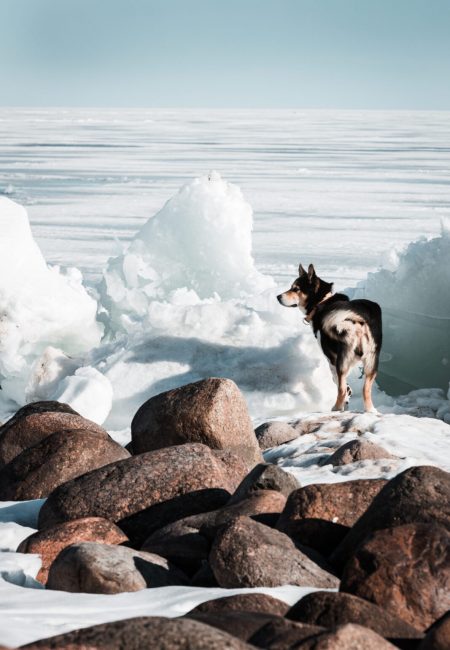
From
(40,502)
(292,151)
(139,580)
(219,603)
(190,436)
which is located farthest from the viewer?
(292,151)

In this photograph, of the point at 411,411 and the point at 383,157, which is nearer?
the point at 411,411

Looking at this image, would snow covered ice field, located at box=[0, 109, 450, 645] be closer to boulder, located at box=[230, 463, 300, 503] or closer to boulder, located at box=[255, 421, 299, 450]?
boulder, located at box=[255, 421, 299, 450]

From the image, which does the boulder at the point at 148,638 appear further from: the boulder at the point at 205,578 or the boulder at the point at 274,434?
the boulder at the point at 274,434

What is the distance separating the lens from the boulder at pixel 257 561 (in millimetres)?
3561

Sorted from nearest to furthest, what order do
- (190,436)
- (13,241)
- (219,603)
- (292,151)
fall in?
(219,603) < (190,436) < (13,241) < (292,151)

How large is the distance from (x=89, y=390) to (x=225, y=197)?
3.81 metres

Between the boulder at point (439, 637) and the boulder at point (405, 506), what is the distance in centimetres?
96

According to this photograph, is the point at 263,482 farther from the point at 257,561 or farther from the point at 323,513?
the point at 257,561

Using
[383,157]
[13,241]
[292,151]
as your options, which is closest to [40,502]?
[13,241]

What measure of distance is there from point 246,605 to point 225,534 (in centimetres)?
55

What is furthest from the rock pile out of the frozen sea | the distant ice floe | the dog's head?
the frozen sea

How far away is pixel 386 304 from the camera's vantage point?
11.0 metres

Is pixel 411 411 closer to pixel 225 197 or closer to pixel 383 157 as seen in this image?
pixel 225 197

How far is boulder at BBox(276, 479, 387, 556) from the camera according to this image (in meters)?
4.08
